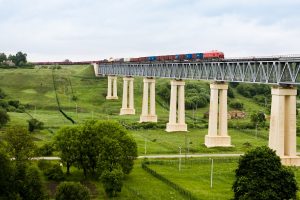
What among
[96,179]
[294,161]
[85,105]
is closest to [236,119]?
[85,105]

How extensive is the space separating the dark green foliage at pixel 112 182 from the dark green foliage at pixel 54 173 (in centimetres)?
963

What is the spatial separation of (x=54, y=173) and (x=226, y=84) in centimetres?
4668

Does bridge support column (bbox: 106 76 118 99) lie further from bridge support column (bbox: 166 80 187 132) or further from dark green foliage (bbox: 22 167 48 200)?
Answer: dark green foliage (bbox: 22 167 48 200)

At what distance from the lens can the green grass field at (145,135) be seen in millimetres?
68500

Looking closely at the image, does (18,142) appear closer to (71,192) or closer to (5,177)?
(5,177)

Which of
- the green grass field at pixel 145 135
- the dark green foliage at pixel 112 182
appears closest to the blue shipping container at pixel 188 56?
the green grass field at pixel 145 135

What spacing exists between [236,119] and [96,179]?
3553 inches

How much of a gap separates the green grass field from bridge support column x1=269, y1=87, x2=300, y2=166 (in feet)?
28.1

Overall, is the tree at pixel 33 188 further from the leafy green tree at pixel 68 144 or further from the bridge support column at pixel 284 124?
the bridge support column at pixel 284 124

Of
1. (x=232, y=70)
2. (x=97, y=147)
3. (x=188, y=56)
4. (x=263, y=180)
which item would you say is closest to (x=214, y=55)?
(x=232, y=70)

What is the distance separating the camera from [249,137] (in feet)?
397

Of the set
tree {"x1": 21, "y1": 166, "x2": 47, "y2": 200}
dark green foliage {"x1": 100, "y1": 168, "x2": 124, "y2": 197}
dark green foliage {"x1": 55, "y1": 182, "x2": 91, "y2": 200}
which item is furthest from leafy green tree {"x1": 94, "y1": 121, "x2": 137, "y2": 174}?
tree {"x1": 21, "y1": 166, "x2": 47, "y2": 200}

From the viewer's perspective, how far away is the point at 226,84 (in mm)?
105625

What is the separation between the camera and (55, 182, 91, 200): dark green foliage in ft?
180
